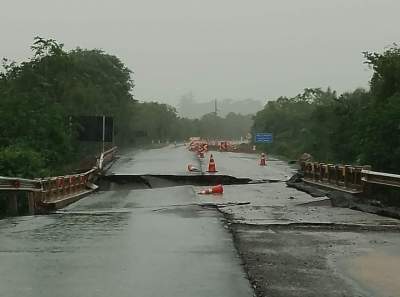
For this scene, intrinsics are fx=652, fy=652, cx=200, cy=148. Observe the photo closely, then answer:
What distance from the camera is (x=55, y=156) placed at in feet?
107

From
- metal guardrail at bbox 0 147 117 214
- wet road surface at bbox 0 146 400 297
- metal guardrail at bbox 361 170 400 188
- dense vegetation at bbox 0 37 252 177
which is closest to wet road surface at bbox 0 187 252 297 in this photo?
wet road surface at bbox 0 146 400 297

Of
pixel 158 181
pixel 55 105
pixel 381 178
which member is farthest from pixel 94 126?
pixel 381 178

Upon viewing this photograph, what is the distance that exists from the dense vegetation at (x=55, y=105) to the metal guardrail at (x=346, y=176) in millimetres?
9665

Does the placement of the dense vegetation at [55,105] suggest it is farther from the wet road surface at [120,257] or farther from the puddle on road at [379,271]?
the puddle on road at [379,271]

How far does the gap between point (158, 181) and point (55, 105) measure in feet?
52.6

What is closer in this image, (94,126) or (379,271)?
(379,271)

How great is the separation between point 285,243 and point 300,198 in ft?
28.7

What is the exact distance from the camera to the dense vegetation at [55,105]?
2923 cm

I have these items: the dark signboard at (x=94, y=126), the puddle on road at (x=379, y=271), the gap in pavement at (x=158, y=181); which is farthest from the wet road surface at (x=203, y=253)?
the dark signboard at (x=94, y=126)

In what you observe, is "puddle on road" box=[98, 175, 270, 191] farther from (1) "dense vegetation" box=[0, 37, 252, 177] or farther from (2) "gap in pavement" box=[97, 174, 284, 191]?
(1) "dense vegetation" box=[0, 37, 252, 177]

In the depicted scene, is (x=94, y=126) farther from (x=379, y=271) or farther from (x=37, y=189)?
(x=379, y=271)

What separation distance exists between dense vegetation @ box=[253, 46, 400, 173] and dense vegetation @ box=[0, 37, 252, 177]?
1215cm

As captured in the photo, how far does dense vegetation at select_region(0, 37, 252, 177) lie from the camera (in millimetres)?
29234

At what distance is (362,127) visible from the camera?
26.4 meters
